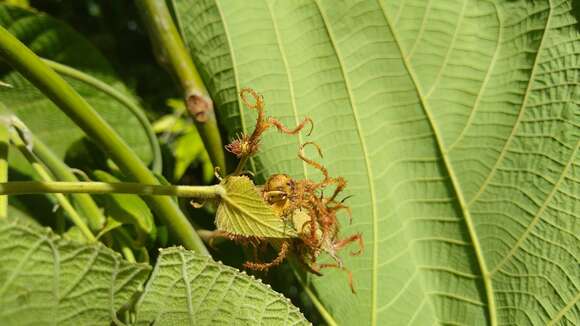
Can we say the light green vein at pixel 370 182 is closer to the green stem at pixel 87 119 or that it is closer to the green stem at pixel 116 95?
the green stem at pixel 87 119

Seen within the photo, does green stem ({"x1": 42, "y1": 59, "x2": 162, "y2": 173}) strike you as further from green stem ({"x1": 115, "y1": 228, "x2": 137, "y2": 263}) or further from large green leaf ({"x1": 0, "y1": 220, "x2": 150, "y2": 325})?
large green leaf ({"x1": 0, "y1": 220, "x2": 150, "y2": 325})

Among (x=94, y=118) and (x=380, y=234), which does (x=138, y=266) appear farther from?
(x=380, y=234)

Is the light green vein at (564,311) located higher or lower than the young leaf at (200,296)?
higher

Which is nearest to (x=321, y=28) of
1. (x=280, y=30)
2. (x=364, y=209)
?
(x=280, y=30)

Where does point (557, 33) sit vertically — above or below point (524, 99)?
above

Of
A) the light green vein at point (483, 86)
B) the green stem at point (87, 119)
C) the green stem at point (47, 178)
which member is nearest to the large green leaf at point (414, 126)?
the light green vein at point (483, 86)

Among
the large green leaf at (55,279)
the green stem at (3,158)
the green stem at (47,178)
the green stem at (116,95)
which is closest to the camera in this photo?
the large green leaf at (55,279)

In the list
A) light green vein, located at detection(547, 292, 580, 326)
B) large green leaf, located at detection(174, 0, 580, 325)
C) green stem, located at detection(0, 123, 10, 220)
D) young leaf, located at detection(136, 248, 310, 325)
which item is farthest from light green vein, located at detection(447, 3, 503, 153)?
green stem, located at detection(0, 123, 10, 220)
